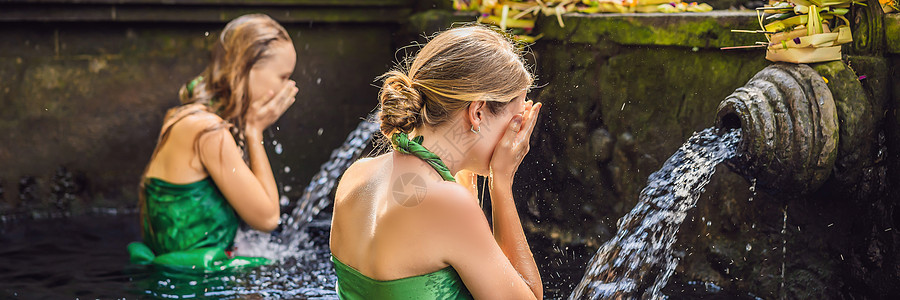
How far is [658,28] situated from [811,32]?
39.3 inches

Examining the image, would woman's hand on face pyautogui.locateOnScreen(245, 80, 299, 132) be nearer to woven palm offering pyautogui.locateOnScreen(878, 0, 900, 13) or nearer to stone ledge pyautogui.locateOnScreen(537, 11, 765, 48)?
stone ledge pyautogui.locateOnScreen(537, 11, 765, 48)

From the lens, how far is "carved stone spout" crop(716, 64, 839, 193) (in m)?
2.86

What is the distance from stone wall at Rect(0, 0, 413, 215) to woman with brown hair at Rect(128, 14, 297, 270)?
1.54 meters

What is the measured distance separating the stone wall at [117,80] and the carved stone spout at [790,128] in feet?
11.1

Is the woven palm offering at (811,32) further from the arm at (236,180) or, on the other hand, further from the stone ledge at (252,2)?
the stone ledge at (252,2)

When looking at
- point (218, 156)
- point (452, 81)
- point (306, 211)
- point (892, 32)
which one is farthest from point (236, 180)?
point (892, 32)

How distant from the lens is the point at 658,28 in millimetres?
3900

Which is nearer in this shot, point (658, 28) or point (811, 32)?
Answer: point (811, 32)

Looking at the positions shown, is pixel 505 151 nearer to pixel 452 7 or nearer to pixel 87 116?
pixel 452 7

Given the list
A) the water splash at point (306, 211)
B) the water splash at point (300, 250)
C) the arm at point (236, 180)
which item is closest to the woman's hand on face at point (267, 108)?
the arm at point (236, 180)

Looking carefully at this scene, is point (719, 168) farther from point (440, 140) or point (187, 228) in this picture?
point (187, 228)

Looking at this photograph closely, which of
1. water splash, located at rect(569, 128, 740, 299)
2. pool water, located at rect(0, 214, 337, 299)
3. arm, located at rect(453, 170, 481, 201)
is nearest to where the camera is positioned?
arm, located at rect(453, 170, 481, 201)

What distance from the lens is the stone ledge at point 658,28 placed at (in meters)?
3.51

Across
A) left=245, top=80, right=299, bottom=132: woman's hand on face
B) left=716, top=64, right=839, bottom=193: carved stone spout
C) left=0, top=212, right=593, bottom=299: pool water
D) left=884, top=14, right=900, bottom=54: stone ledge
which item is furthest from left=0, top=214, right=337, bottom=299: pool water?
left=884, top=14, right=900, bottom=54: stone ledge
